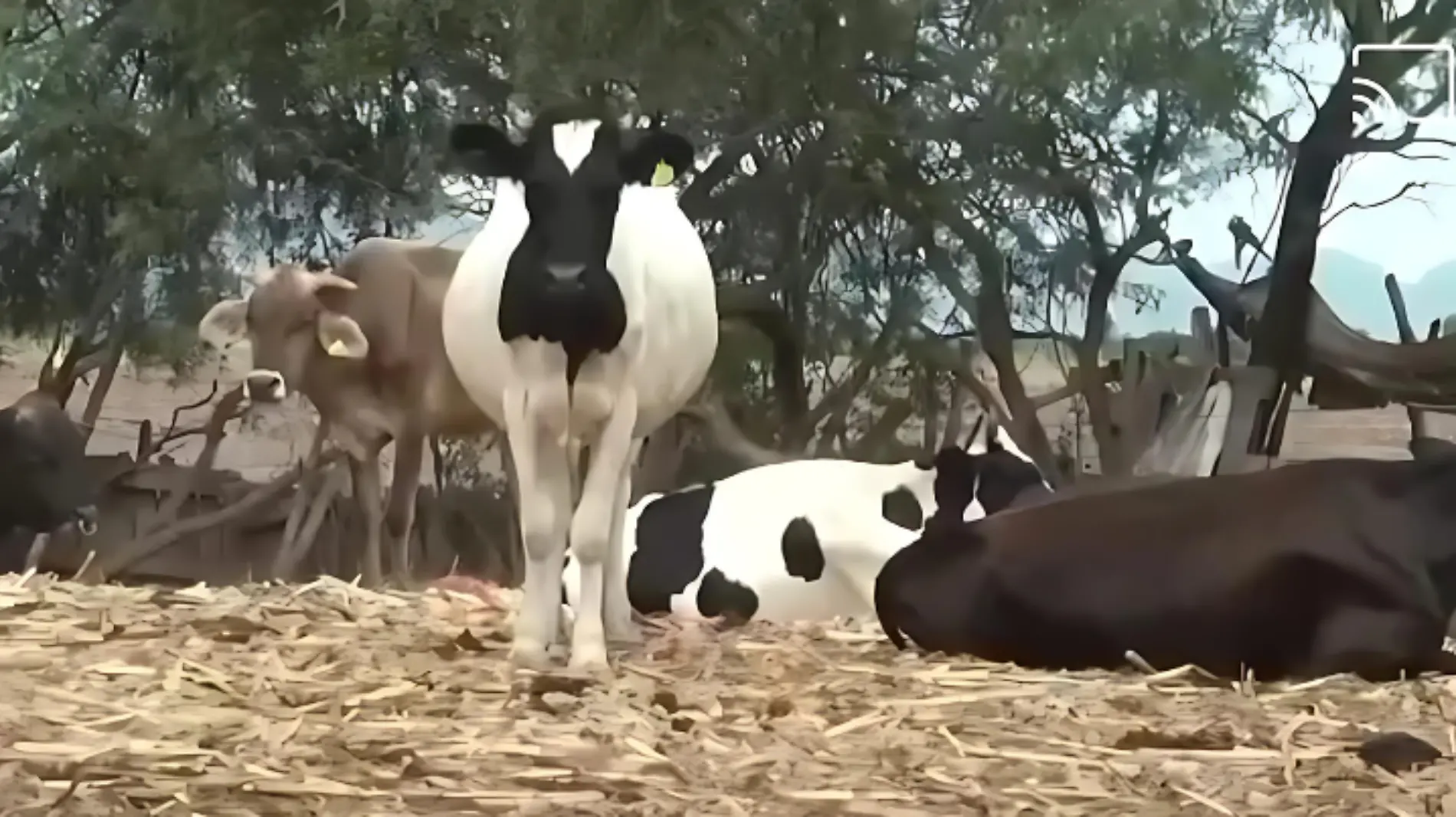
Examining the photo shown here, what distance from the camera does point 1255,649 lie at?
1.80 m

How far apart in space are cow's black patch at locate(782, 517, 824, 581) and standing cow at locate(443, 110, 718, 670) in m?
0.60

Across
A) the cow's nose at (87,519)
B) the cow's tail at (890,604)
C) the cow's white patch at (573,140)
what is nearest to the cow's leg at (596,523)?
the cow's white patch at (573,140)

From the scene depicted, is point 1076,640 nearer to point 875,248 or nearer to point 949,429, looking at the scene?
point 949,429

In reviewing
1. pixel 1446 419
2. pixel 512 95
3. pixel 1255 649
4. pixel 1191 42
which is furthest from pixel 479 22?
pixel 1446 419

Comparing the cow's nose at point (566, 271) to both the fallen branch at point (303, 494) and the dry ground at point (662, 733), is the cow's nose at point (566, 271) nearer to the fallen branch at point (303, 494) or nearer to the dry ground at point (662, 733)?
the dry ground at point (662, 733)

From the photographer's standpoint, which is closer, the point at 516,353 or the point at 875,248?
the point at 516,353

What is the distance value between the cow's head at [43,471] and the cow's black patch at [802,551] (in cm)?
136

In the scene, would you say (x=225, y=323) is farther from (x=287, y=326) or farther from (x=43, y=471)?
(x=43, y=471)

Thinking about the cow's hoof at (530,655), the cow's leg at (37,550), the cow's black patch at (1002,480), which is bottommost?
the cow's hoof at (530,655)

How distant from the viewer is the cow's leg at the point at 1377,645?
1.77 m

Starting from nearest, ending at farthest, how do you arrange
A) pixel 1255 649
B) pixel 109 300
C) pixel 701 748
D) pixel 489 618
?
pixel 701 748
pixel 1255 649
pixel 489 618
pixel 109 300

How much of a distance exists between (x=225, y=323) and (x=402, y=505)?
0.46m

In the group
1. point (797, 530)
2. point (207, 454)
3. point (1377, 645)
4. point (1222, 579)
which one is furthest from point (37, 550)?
point (1377, 645)

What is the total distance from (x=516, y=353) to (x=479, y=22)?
1.07m
